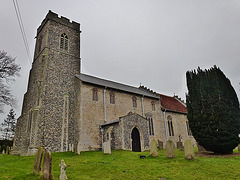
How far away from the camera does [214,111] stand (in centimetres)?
1664

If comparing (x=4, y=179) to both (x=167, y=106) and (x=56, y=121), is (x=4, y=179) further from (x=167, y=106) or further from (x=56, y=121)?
(x=167, y=106)

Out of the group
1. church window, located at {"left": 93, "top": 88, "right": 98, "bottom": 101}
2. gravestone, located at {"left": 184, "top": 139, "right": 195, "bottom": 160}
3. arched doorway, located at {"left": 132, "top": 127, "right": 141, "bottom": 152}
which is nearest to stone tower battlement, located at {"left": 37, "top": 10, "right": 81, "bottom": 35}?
church window, located at {"left": 93, "top": 88, "right": 98, "bottom": 101}

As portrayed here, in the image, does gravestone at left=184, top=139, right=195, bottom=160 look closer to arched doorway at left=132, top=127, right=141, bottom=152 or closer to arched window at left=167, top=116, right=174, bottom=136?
arched doorway at left=132, top=127, right=141, bottom=152

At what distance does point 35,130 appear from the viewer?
716 inches

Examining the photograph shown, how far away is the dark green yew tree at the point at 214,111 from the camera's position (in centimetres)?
1595

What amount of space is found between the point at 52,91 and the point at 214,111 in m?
17.5

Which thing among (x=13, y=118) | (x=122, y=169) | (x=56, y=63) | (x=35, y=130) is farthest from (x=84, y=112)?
(x=13, y=118)

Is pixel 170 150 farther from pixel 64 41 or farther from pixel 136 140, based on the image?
pixel 64 41

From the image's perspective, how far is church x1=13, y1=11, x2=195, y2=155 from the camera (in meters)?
19.1

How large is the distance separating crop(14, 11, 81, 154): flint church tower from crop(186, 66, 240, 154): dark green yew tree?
43.3 ft

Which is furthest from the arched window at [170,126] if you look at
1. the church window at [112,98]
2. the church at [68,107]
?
the church window at [112,98]

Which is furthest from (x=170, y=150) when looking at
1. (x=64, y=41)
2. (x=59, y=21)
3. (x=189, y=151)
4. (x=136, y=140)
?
(x=59, y=21)

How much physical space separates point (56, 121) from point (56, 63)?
24.7 ft

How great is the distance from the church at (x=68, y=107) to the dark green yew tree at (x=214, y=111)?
6.57 metres
